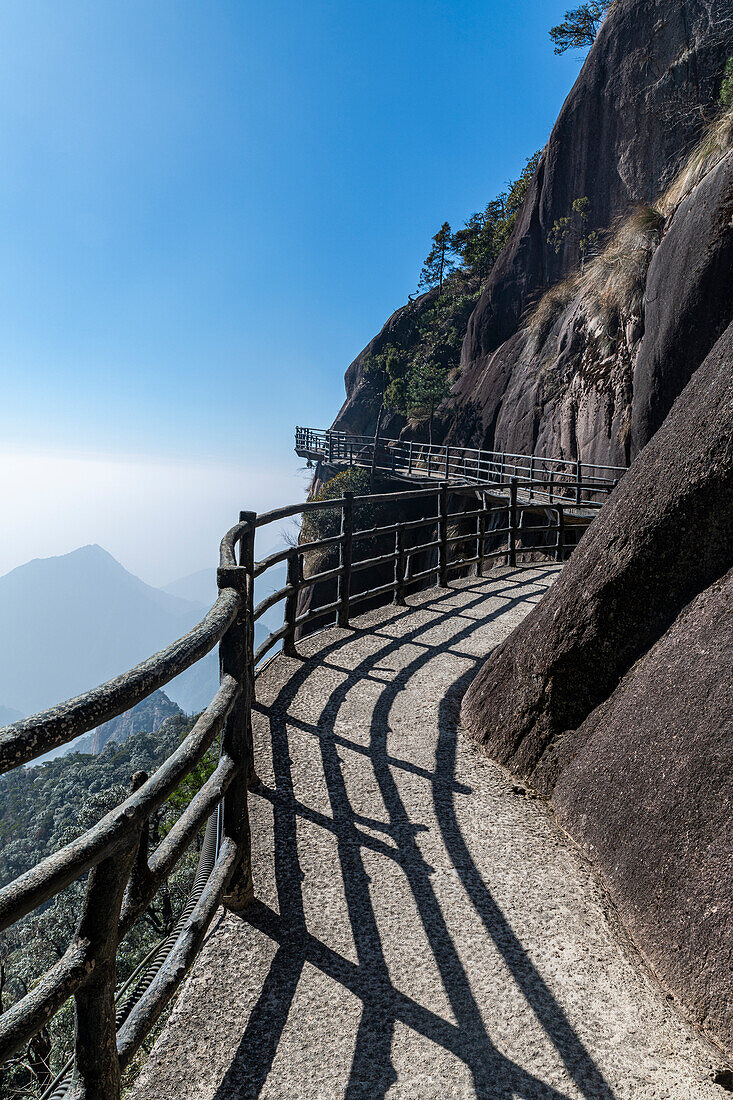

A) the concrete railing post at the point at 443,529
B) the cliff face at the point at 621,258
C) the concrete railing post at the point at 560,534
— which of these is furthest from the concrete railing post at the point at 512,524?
the cliff face at the point at 621,258

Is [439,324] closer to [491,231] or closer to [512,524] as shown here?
[491,231]

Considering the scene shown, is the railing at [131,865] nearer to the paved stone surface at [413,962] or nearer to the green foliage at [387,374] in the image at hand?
the paved stone surface at [413,962]

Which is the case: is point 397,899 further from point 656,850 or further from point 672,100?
point 672,100

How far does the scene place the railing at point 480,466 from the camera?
1470 centimetres

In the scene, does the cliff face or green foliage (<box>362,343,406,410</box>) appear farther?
green foliage (<box>362,343,406,410</box>)

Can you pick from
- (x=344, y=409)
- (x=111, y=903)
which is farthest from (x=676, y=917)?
(x=344, y=409)

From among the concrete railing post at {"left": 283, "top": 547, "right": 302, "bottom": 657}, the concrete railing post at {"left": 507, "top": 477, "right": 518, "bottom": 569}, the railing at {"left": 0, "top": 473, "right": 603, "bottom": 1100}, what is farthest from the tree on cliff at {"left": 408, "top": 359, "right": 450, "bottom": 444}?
the railing at {"left": 0, "top": 473, "right": 603, "bottom": 1100}

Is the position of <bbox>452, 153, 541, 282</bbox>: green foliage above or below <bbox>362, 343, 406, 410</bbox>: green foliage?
above

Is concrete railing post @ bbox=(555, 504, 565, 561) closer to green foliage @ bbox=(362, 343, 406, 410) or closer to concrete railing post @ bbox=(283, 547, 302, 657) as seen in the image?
concrete railing post @ bbox=(283, 547, 302, 657)

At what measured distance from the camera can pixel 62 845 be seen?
3404mm

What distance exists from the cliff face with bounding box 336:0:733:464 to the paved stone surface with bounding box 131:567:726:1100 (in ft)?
43.2

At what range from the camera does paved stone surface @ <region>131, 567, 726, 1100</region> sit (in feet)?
5.96

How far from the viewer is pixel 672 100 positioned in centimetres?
2084

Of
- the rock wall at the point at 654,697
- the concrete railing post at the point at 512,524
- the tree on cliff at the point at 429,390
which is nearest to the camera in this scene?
the rock wall at the point at 654,697
